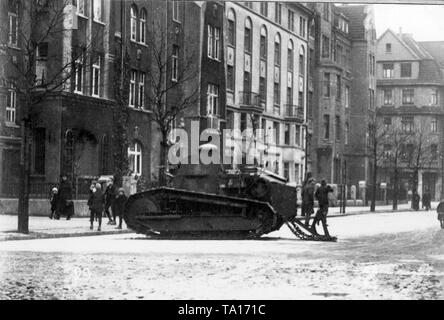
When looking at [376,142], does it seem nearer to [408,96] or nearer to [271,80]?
[408,96]

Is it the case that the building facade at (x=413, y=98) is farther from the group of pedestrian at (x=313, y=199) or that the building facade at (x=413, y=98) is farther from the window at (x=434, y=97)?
the group of pedestrian at (x=313, y=199)

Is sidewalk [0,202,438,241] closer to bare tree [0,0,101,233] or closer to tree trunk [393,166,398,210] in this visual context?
tree trunk [393,166,398,210]

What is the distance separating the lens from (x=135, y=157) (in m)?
16.2

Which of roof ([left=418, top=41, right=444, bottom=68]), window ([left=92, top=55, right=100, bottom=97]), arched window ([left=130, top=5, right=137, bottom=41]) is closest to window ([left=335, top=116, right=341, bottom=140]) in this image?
roof ([left=418, top=41, right=444, bottom=68])

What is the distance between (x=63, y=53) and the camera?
16516 millimetres

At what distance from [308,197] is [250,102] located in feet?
10.1

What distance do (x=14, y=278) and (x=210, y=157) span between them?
4.52m

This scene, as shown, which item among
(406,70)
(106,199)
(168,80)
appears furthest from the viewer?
(106,199)

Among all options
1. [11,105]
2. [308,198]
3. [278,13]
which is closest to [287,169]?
[308,198]

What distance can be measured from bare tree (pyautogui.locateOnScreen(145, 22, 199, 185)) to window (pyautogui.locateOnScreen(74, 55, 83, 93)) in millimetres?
1587

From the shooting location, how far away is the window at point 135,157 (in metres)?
16.0
